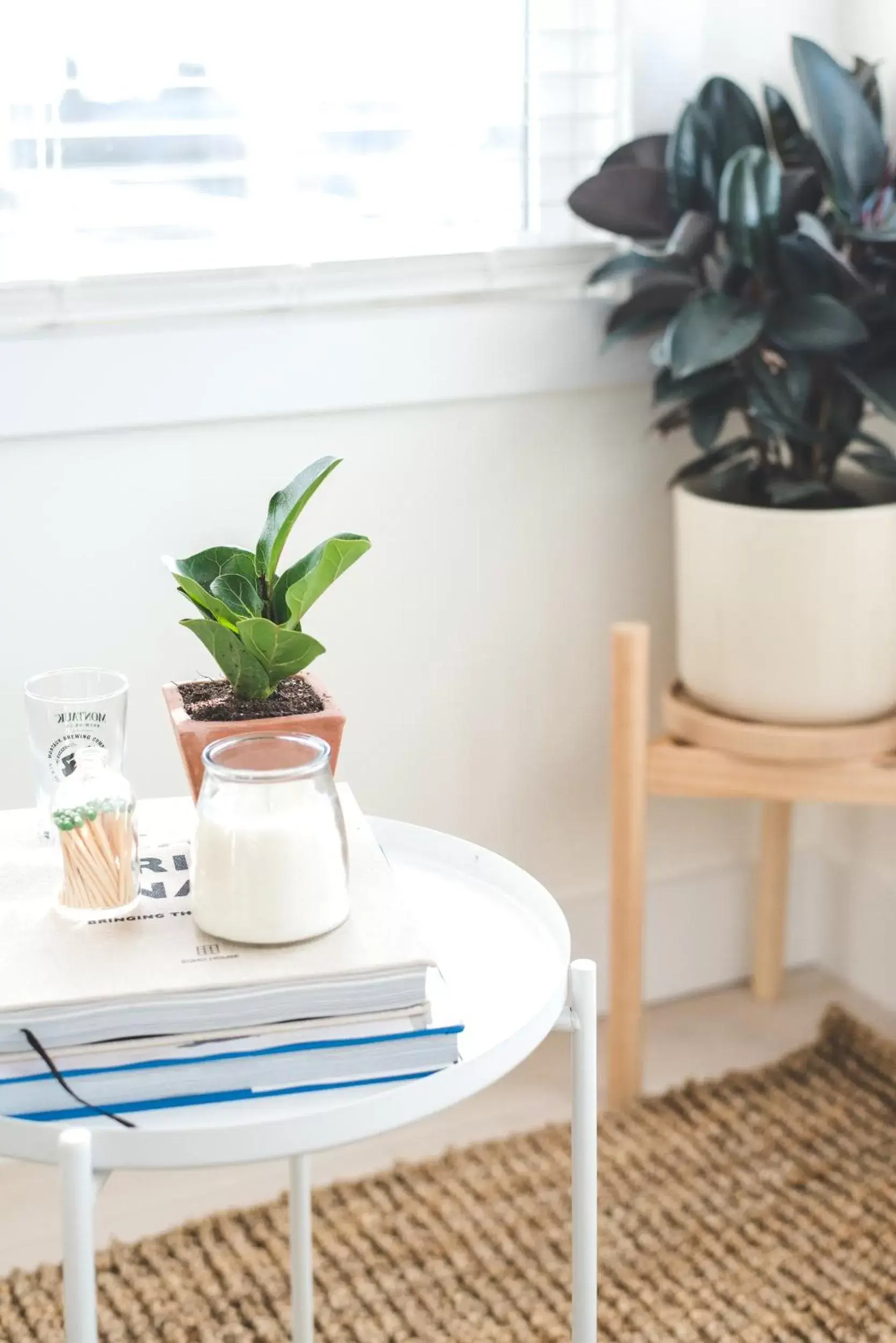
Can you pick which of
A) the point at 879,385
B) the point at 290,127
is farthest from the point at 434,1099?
the point at 290,127

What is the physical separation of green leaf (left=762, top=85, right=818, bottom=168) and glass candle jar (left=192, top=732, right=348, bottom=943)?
118 cm

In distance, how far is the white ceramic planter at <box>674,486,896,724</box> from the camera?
1.75 meters

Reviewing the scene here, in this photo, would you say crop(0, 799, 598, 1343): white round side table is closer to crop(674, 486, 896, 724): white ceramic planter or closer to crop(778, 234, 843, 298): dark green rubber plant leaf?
crop(674, 486, 896, 724): white ceramic planter

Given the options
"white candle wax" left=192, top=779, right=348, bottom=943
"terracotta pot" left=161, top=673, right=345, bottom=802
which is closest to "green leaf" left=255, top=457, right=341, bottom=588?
"terracotta pot" left=161, top=673, right=345, bottom=802

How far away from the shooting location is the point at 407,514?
75.0 inches

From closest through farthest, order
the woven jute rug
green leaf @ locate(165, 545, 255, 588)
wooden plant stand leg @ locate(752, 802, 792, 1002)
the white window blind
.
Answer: green leaf @ locate(165, 545, 255, 588)
the woven jute rug
the white window blind
wooden plant stand leg @ locate(752, 802, 792, 1002)

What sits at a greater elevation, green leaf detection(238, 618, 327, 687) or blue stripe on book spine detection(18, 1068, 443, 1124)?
green leaf detection(238, 618, 327, 687)

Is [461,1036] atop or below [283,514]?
below

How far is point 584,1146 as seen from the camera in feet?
3.34

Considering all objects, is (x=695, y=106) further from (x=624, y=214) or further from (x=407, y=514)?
(x=407, y=514)

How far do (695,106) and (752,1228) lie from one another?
1.22m

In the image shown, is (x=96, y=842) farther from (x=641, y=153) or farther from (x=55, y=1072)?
(x=641, y=153)

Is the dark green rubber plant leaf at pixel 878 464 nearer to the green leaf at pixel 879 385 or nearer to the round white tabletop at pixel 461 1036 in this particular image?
the green leaf at pixel 879 385

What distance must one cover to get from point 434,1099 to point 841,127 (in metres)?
1.20
